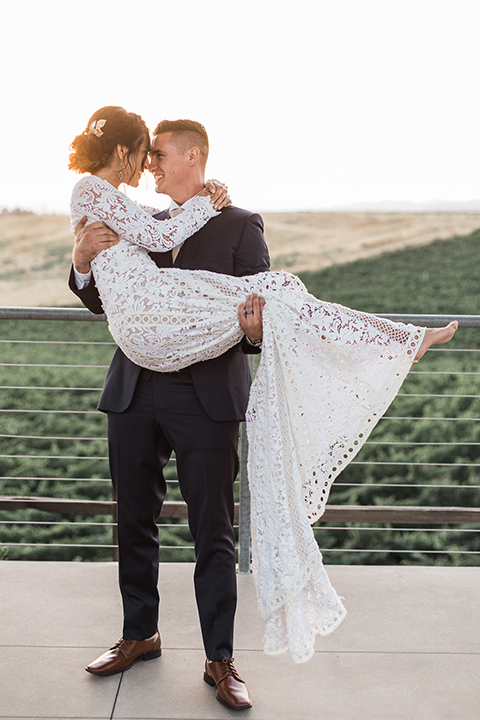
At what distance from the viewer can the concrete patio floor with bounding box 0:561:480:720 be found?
190cm

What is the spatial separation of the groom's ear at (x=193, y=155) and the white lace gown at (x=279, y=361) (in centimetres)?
18

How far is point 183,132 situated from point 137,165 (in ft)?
0.57

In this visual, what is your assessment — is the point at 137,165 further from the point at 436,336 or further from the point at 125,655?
the point at 125,655

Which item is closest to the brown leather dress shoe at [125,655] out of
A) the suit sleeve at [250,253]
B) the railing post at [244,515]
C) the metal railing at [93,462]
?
the metal railing at [93,462]

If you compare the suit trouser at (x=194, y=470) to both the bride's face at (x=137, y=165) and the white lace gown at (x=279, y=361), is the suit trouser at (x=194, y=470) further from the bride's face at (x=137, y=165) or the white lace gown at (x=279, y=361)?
the bride's face at (x=137, y=165)

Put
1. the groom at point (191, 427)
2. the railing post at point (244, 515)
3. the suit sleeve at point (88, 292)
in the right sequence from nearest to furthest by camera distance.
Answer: the groom at point (191, 427)
the suit sleeve at point (88, 292)
the railing post at point (244, 515)

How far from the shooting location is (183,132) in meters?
2.02

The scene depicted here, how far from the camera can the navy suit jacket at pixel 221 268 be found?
1958 mm

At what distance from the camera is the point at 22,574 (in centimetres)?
269

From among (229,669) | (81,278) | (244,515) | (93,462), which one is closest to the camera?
(229,669)

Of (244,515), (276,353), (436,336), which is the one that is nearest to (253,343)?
(276,353)

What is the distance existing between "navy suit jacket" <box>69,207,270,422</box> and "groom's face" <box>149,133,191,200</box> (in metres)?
0.17

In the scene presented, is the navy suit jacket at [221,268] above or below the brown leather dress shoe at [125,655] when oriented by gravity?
above

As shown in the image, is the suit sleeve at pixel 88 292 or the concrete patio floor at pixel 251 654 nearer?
the concrete patio floor at pixel 251 654
